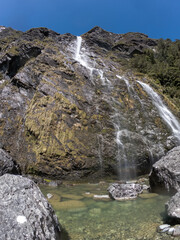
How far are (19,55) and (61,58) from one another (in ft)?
20.3

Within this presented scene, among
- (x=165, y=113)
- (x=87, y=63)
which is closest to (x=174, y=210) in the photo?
(x=165, y=113)

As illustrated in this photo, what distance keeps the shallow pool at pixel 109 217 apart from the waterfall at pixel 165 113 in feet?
32.2

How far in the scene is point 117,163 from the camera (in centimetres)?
1297

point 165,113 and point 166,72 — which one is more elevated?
point 166,72

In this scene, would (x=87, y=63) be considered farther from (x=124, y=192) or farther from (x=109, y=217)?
(x=109, y=217)

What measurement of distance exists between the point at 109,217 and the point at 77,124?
9237 millimetres

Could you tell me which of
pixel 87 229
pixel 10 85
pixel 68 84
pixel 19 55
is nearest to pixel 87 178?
pixel 87 229

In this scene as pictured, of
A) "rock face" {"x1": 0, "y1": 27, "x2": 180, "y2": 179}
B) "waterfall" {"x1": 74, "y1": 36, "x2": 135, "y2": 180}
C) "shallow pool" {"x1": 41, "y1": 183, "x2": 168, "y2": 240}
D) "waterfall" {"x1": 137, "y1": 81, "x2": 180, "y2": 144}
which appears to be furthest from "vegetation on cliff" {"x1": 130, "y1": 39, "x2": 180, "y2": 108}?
"shallow pool" {"x1": 41, "y1": 183, "x2": 168, "y2": 240}

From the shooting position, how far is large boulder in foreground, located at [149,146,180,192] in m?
6.67

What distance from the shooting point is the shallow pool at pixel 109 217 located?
14.6 ft

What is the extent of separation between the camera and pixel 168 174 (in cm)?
701

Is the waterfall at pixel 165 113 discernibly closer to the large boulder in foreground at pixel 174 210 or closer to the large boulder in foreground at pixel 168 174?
the large boulder in foreground at pixel 168 174

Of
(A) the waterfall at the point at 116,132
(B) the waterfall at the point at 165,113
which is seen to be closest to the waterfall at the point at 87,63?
(A) the waterfall at the point at 116,132

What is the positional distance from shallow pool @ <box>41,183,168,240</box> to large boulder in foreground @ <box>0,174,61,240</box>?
1.29 meters
